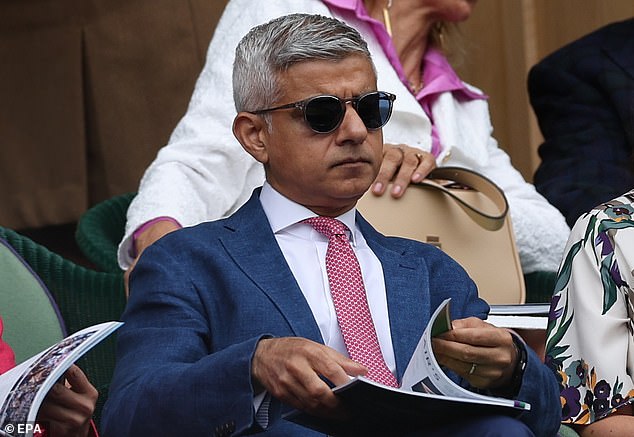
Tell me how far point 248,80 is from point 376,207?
69 centimetres

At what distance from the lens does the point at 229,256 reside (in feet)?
8.58

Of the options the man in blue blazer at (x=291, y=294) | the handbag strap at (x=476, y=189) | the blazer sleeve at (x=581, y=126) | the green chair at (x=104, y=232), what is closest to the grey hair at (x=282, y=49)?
the man in blue blazer at (x=291, y=294)

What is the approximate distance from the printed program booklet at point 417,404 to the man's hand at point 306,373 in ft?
0.08

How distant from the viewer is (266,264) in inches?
103

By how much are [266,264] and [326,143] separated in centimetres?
26

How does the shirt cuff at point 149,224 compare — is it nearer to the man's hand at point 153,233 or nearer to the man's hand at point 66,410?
the man's hand at point 153,233

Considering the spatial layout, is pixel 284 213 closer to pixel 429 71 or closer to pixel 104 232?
pixel 104 232

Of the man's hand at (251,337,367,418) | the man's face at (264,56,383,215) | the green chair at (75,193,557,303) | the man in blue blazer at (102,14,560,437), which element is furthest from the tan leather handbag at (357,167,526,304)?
the man's hand at (251,337,367,418)

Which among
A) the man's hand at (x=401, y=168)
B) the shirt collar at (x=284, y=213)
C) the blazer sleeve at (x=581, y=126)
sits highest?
the shirt collar at (x=284, y=213)

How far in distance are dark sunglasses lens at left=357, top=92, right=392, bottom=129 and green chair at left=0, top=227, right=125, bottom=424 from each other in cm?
94

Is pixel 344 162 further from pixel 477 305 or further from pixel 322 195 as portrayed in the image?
pixel 477 305

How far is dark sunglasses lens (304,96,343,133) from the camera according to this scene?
266 centimetres

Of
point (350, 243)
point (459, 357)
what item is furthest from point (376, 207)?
point (459, 357)

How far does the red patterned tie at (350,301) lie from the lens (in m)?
2.57
